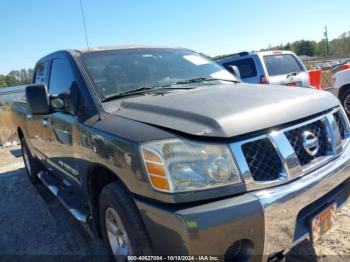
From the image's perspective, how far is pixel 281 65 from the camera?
8945 millimetres

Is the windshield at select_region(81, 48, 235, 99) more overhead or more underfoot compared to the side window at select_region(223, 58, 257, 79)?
more overhead

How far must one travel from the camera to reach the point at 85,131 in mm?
2914

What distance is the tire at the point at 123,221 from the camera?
2281 mm

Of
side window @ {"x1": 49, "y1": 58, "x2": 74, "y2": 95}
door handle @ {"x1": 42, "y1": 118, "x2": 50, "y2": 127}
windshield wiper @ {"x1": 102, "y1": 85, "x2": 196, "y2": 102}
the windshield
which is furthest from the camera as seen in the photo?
door handle @ {"x1": 42, "y1": 118, "x2": 50, "y2": 127}

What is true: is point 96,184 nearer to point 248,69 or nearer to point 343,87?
point 248,69

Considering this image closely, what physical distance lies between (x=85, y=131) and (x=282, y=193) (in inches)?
61.8

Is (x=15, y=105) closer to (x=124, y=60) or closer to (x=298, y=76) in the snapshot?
(x=124, y=60)

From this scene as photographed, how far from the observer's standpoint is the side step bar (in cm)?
333

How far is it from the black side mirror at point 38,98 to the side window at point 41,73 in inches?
56.5

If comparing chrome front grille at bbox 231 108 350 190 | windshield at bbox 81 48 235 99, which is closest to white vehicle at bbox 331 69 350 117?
windshield at bbox 81 48 235 99

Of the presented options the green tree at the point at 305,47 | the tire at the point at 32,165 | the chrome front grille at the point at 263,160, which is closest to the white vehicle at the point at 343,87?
the tire at the point at 32,165

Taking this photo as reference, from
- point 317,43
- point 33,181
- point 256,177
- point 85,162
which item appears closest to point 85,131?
point 85,162

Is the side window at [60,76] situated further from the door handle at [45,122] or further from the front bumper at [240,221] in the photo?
the front bumper at [240,221]

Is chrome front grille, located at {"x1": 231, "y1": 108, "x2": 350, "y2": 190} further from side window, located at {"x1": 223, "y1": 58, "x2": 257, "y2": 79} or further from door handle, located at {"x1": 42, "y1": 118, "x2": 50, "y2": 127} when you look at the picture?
side window, located at {"x1": 223, "y1": 58, "x2": 257, "y2": 79}
